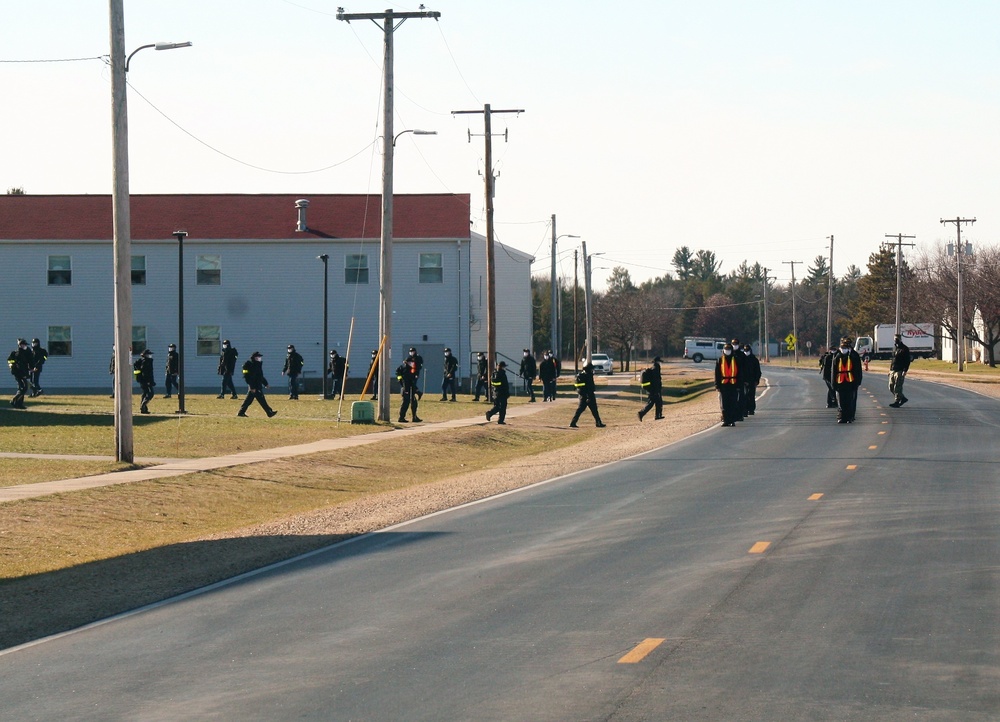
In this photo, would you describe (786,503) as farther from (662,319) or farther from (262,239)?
(662,319)

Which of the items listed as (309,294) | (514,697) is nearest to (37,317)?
(309,294)

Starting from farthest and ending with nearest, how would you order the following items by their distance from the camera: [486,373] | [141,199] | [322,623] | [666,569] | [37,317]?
[141,199]
[37,317]
[486,373]
[666,569]
[322,623]

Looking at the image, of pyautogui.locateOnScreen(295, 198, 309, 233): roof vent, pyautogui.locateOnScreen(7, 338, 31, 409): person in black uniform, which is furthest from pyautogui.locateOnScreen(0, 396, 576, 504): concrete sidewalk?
pyautogui.locateOnScreen(295, 198, 309, 233): roof vent

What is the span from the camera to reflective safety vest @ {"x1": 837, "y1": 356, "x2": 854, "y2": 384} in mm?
29703

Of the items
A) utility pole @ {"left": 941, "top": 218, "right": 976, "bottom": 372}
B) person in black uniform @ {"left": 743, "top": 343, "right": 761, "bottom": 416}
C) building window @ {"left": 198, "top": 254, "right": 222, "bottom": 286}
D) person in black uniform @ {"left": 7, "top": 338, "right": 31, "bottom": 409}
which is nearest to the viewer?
person in black uniform @ {"left": 743, "top": 343, "right": 761, "bottom": 416}

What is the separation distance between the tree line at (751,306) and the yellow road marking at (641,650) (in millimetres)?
59637

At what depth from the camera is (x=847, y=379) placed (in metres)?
29.8

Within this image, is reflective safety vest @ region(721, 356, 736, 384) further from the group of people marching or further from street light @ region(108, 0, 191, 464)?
street light @ region(108, 0, 191, 464)

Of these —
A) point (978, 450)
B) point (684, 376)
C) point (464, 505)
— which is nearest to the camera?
point (464, 505)

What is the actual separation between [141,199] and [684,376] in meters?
34.0

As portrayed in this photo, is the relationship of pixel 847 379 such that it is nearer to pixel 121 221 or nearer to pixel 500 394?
pixel 500 394

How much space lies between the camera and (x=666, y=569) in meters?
11.1

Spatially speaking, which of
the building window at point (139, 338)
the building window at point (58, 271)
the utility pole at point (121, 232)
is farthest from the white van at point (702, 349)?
the utility pole at point (121, 232)

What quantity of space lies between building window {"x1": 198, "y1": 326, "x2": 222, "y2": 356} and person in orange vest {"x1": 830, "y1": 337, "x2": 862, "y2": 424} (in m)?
31.5
